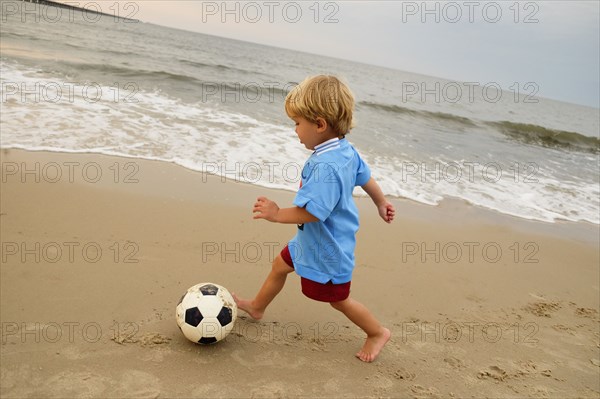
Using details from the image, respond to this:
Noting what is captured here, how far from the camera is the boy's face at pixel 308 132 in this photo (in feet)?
7.34

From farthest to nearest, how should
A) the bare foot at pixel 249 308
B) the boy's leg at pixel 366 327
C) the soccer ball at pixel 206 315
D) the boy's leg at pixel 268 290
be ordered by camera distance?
the bare foot at pixel 249 308
the boy's leg at pixel 268 290
the boy's leg at pixel 366 327
the soccer ball at pixel 206 315

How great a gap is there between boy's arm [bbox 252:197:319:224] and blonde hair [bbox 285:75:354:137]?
47cm

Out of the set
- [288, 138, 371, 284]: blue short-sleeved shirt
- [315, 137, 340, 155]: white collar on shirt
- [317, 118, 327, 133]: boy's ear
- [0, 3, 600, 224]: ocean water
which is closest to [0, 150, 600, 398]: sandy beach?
[288, 138, 371, 284]: blue short-sleeved shirt

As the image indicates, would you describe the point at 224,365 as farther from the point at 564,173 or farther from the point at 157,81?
the point at 157,81

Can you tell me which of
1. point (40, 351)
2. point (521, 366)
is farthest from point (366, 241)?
point (40, 351)

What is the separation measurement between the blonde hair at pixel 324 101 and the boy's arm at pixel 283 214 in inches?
18.6

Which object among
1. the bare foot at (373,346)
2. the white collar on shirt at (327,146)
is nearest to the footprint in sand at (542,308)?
the bare foot at (373,346)

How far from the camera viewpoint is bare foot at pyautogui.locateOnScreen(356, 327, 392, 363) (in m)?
2.64

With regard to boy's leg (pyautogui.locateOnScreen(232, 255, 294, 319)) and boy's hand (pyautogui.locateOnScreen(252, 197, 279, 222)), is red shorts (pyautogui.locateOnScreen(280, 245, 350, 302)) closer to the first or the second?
boy's leg (pyautogui.locateOnScreen(232, 255, 294, 319))

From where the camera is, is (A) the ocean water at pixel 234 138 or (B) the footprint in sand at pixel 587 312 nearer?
(B) the footprint in sand at pixel 587 312

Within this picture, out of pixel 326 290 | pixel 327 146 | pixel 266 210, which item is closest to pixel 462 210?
pixel 326 290

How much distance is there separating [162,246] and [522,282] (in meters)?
3.22

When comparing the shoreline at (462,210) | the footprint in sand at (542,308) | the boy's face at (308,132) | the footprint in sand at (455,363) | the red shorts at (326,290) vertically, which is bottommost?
the footprint in sand at (455,363)

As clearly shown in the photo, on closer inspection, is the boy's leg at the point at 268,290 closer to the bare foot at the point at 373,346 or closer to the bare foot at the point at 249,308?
the bare foot at the point at 249,308
